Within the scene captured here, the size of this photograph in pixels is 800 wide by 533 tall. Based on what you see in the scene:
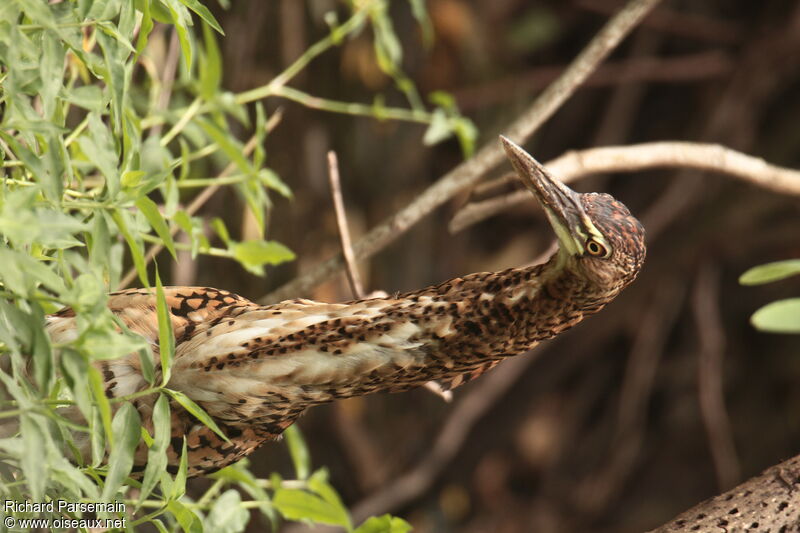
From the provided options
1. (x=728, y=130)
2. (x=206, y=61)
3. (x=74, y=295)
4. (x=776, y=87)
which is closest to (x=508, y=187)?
(x=206, y=61)

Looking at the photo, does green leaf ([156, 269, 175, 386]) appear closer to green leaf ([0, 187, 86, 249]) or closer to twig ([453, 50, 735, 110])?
green leaf ([0, 187, 86, 249])

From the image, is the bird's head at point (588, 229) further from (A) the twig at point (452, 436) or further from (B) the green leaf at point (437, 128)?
(A) the twig at point (452, 436)

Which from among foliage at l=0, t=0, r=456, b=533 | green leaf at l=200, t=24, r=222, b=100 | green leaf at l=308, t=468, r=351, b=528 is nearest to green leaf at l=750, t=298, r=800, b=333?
foliage at l=0, t=0, r=456, b=533

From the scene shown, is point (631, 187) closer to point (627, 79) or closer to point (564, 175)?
point (627, 79)

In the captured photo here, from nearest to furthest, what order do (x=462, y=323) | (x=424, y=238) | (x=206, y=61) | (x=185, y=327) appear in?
(x=462, y=323) < (x=185, y=327) < (x=206, y=61) < (x=424, y=238)

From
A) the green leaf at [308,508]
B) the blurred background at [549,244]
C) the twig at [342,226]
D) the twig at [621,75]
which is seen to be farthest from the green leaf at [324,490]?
the twig at [621,75]
